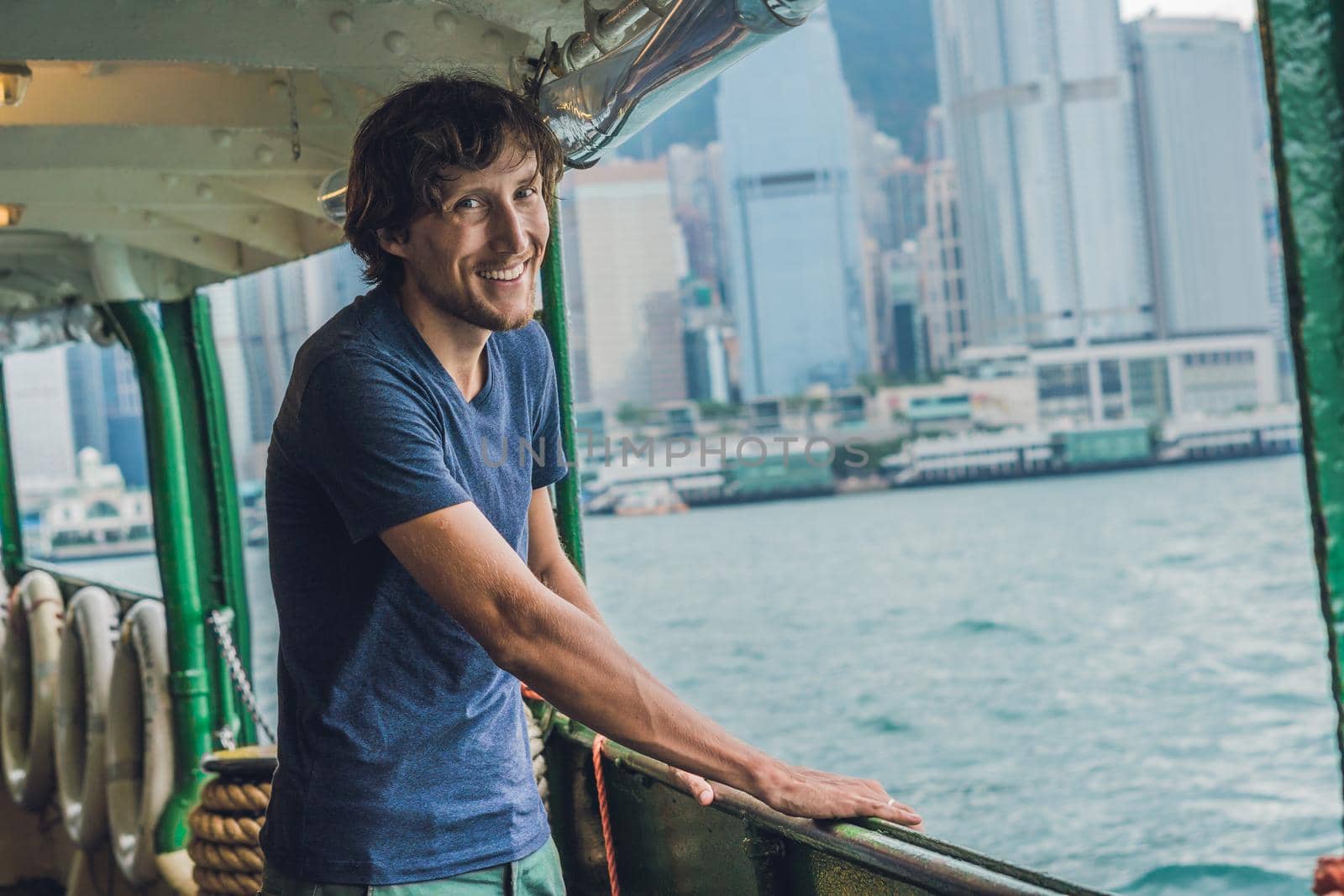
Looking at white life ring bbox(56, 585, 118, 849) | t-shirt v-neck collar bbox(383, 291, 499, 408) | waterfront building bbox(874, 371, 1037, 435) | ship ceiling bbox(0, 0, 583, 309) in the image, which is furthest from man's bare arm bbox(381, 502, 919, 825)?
waterfront building bbox(874, 371, 1037, 435)

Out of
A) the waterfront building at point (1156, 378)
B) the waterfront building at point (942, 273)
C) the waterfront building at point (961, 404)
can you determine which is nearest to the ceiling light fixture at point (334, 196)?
the waterfront building at point (961, 404)

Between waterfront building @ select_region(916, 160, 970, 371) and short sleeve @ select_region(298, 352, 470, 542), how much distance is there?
56280 millimetres

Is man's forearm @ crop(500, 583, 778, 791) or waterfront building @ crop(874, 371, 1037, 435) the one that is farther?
waterfront building @ crop(874, 371, 1037, 435)

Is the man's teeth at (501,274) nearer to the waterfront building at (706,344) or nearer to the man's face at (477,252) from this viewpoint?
the man's face at (477,252)

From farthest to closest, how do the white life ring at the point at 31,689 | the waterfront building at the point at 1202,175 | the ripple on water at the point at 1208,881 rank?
1. the waterfront building at the point at 1202,175
2. the ripple on water at the point at 1208,881
3. the white life ring at the point at 31,689

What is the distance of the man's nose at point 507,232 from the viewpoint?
139 cm

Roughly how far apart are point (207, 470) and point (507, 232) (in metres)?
3.51

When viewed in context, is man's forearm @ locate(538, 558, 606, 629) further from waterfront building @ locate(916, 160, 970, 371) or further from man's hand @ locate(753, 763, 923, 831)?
waterfront building @ locate(916, 160, 970, 371)

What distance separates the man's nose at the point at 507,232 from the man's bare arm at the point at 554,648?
0.95 ft

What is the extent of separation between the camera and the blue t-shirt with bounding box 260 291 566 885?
4.26 feet

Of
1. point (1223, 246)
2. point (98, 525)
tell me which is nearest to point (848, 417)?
point (1223, 246)

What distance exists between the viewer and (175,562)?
175 inches

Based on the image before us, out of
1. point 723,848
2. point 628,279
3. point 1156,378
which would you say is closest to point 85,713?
point 723,848

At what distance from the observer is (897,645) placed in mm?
46156
